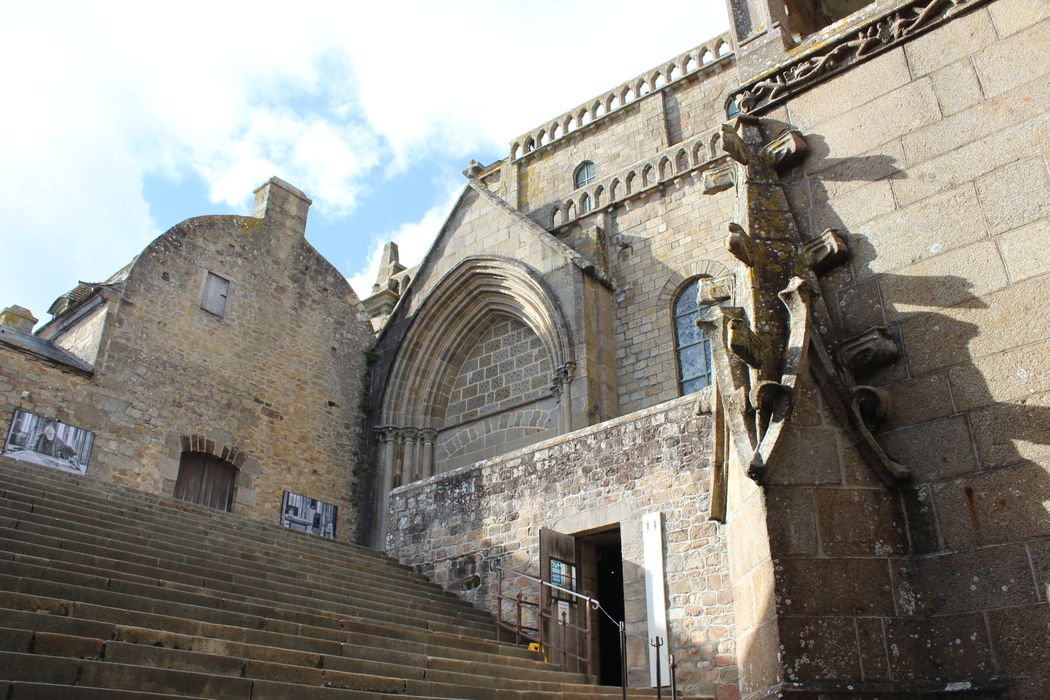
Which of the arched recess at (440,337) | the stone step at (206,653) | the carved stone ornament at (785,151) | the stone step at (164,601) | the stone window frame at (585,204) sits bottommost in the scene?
the stone step at (206,653)

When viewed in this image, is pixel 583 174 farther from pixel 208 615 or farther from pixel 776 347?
pixel 776 347

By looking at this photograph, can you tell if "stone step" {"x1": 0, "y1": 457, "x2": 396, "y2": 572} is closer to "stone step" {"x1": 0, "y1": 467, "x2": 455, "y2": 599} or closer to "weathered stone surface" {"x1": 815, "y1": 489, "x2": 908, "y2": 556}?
"stone step" {"x1": 0, "y1": 467, "x2": 455, "y2": 599}

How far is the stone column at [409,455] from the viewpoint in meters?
14.9

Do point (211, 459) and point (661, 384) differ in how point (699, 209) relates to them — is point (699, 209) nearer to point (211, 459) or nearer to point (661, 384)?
point (661, 384)

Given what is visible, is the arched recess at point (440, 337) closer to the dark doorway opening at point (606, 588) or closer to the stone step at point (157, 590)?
the dark doorway opening at point (606, 588)

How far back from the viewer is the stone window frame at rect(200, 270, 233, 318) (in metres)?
14.4

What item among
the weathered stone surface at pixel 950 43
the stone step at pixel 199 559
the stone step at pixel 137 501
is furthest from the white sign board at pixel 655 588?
the weathered stone surface at pixel 950 43

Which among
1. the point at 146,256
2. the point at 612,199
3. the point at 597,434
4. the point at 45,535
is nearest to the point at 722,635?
the point at 597,434

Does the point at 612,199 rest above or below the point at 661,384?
above

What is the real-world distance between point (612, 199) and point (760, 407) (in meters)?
12.3

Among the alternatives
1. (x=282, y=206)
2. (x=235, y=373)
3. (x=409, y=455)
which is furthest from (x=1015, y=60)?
(x=282, y=206)

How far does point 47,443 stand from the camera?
1170cm

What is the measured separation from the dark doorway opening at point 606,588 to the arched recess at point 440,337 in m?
5.01

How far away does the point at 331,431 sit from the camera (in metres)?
15.4
